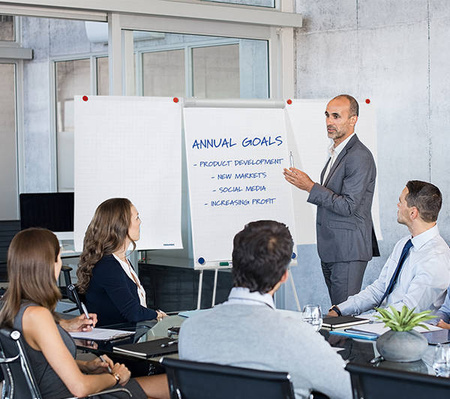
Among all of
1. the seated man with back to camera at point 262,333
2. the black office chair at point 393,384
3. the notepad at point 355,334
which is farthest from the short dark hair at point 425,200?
the black office chair at point 393,384

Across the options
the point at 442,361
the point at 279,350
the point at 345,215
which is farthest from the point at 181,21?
the point at 279,350

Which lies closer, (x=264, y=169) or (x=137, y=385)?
(x=137, y=385)

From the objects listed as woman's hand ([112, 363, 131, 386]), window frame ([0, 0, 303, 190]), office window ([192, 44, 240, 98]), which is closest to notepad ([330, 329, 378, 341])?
woman's hand ([112, 363, 131, 386])

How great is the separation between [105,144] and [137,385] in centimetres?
248

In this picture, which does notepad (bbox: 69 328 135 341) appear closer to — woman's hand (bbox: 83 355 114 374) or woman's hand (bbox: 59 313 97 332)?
woman's hand (bbox: 59 313 97 332)

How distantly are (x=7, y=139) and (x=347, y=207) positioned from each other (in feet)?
21.8

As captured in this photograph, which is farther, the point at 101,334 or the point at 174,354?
the point at 101,334

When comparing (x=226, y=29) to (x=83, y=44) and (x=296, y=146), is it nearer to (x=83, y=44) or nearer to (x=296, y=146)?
(x=296, y=146)

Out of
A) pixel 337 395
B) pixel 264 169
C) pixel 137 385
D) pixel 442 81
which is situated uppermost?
pixel 442 81

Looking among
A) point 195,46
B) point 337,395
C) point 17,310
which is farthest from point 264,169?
point 337,395

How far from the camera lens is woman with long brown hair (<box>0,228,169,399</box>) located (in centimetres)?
267

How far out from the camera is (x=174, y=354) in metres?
2.82

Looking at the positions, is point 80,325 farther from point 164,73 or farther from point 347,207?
point 164,73

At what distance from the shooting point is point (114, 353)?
9.49 ft
